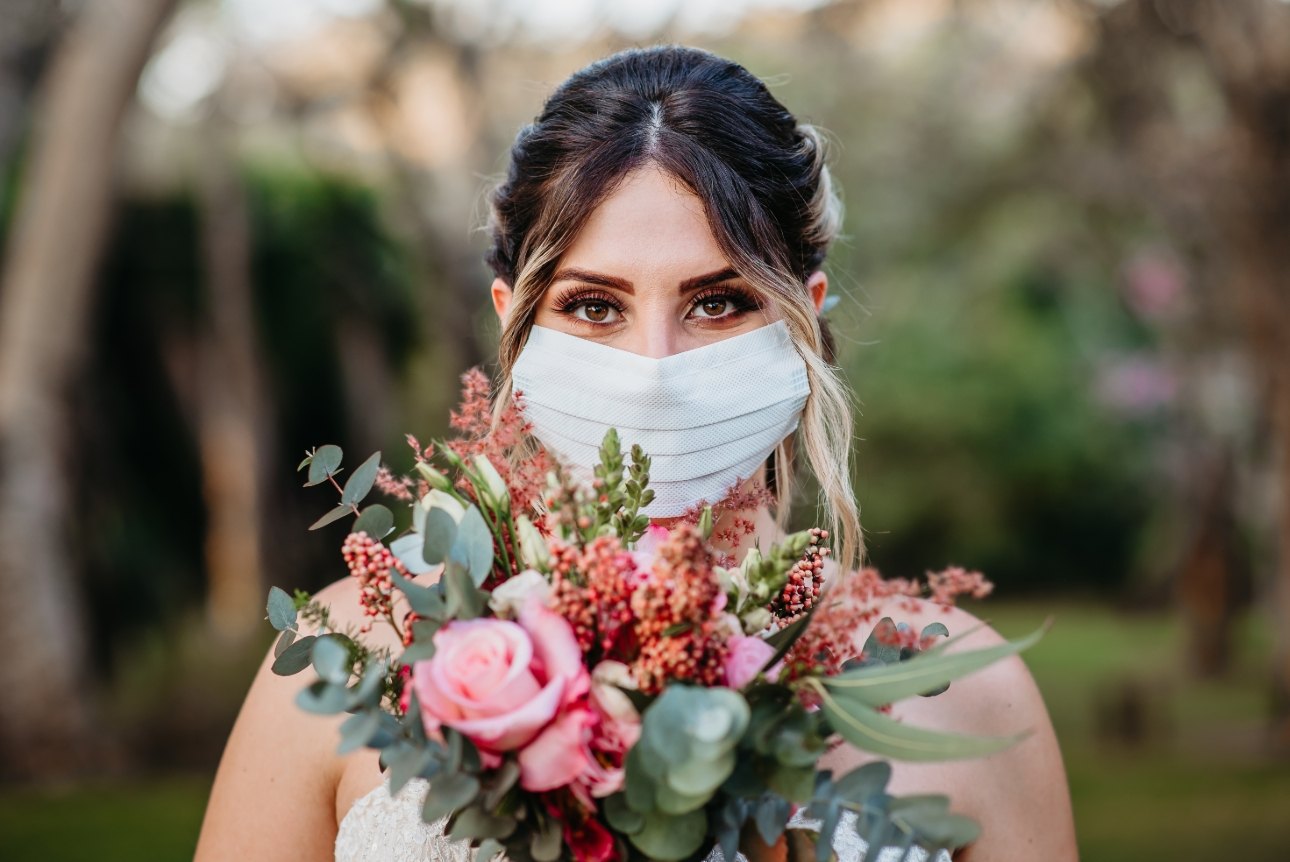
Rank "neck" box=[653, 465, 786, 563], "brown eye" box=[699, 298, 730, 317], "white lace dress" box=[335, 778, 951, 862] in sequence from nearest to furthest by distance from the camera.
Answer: "neck" box=[653, 465, 786, 563], "white lace dress" box=[335, 778, 951, 862], "brown eye" box=[699, 298, 730, 317]

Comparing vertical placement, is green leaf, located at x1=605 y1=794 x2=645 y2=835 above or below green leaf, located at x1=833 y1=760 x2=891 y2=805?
below

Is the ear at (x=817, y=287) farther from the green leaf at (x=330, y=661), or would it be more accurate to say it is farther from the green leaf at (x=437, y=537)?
the green leaf at (x=330, y=661)

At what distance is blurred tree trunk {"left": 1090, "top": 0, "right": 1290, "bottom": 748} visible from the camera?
27.4ft

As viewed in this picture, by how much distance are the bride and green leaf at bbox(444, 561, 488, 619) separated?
2.26 ft

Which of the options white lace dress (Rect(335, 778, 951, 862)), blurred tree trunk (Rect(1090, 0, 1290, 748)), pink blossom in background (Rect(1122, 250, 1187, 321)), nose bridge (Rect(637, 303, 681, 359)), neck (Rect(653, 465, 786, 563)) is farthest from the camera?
pink blossom in background (Rect(1122, 250, 1187, 321))

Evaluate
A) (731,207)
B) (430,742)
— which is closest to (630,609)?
(430,742)

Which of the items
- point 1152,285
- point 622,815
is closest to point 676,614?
point 622,815

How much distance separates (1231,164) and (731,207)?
7.79 meters

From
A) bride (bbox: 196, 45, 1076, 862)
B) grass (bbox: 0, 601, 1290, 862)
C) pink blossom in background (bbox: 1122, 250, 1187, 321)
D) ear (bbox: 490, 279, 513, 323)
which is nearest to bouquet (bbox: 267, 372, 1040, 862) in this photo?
bride (bbox: 196, 45, 1076, 862)

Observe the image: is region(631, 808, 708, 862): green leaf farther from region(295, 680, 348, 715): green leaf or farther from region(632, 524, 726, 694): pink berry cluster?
region(295, 680, 348, 715): green leaf

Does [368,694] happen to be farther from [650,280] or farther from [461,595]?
[650,280]

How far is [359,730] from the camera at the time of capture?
4.14ft

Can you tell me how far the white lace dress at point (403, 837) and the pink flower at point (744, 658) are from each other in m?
0.64

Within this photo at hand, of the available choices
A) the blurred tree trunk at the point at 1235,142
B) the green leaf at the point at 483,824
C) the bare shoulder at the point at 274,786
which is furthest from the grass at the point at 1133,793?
the green leaf at the point at 483,824
